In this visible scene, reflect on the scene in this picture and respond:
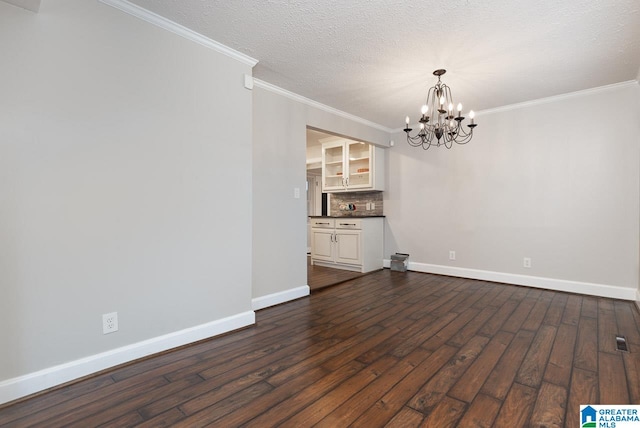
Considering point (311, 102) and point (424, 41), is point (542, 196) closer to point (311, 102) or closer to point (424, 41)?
point (424, 41)

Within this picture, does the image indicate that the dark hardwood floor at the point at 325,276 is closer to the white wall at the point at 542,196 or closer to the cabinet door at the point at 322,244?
the cabinet door at the point at 322,244

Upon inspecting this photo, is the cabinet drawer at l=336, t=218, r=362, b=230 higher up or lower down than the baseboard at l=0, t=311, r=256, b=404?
higher up

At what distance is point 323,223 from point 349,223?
1.99ft

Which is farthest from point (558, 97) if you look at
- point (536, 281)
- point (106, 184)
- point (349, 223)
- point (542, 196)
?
point (106, 184)

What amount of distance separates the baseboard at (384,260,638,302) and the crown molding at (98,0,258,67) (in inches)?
154

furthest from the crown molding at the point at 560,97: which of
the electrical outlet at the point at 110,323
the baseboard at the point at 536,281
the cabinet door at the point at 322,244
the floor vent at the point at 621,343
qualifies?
the electrical outlet at the point at 110,323

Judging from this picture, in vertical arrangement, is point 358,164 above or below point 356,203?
above

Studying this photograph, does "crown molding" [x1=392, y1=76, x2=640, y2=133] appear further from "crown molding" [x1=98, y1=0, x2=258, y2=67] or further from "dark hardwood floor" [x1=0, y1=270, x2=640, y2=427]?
"crown molding" [x1=98, y1=0, x2=258, y2=67]

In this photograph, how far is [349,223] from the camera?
199 inches

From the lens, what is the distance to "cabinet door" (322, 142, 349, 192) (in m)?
5.79

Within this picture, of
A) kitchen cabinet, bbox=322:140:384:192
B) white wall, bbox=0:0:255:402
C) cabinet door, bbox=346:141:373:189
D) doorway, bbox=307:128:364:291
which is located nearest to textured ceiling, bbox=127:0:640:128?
white wall, bbox=0:0:255:402

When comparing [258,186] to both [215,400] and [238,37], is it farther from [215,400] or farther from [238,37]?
[215,400]

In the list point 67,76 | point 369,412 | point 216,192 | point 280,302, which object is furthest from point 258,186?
point 369,412

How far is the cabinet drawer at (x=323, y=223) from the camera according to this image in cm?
534
